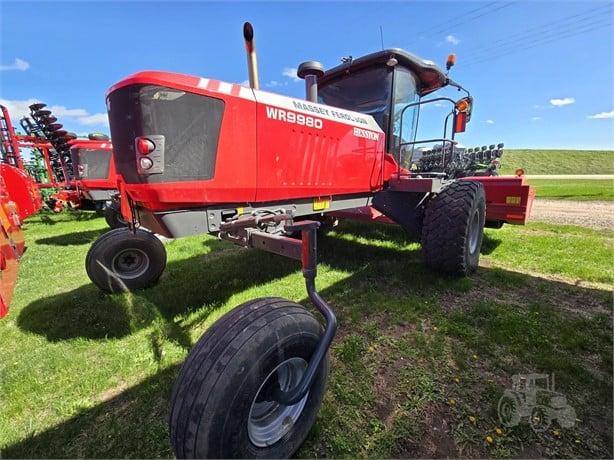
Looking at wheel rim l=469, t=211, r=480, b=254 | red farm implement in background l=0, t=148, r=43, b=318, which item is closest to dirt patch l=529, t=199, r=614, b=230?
wheel rim l=469, t=211, r=480, b=254

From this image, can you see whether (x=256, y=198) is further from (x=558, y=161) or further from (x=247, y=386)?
(x=558, y=161)

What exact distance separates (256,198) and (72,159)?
6.79 metres

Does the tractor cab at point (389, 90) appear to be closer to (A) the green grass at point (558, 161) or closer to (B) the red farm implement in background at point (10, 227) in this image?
(B) the red farm implement in background at point (10, 227)

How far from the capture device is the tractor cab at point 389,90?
3221mm

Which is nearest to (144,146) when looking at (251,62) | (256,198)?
(256,198)

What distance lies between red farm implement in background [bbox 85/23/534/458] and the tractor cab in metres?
0.02

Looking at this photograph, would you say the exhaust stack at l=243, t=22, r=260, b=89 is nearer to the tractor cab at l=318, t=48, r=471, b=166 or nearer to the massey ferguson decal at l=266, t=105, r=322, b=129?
the massey ferguson decal at l=266, t=105, r=322, b=129

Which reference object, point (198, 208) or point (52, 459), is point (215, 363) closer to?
point (198, 208)

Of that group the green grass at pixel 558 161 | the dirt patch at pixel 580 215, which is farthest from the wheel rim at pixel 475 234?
the green grass at pixel 558 161

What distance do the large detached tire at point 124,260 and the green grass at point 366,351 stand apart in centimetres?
16

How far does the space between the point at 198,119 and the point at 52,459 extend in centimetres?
192

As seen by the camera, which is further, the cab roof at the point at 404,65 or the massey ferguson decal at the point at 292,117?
the cab roof at the point at 404,65

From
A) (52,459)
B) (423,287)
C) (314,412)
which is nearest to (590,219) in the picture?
(423,287)

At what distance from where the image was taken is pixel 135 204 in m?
1.74
